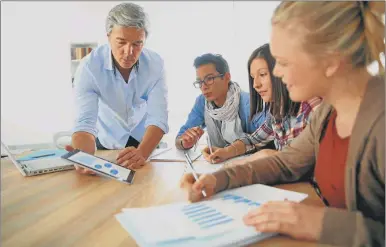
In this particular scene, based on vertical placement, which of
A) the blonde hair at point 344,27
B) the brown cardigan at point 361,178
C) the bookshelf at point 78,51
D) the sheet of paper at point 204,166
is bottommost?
the sheet of paper at point 204,166

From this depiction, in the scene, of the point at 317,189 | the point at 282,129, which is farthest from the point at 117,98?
the point at 317,189

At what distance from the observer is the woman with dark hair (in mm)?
1052

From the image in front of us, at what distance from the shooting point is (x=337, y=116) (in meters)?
0.67

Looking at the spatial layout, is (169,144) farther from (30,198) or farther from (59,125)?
(30,198)

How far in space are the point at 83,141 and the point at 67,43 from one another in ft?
1.03

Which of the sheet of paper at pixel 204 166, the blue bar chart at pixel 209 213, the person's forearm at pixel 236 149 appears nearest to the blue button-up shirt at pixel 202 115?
the person's forearm at pixel 236 149

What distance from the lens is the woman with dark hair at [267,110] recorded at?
1.05 metres

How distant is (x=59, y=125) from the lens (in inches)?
48.5

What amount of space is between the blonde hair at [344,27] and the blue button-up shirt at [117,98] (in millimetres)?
747

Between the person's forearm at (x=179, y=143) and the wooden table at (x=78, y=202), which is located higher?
the wooden table at (x=78, y=202)

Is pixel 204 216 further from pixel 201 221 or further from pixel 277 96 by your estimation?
pixel 277 96

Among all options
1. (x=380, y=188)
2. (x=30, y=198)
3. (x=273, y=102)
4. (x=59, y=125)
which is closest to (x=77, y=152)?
(x=30, y=198)

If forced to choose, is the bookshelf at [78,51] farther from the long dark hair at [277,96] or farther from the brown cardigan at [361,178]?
the brown cardigan at [361,178]

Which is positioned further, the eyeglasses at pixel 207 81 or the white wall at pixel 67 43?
the eyeglasses at pixel 207 81
